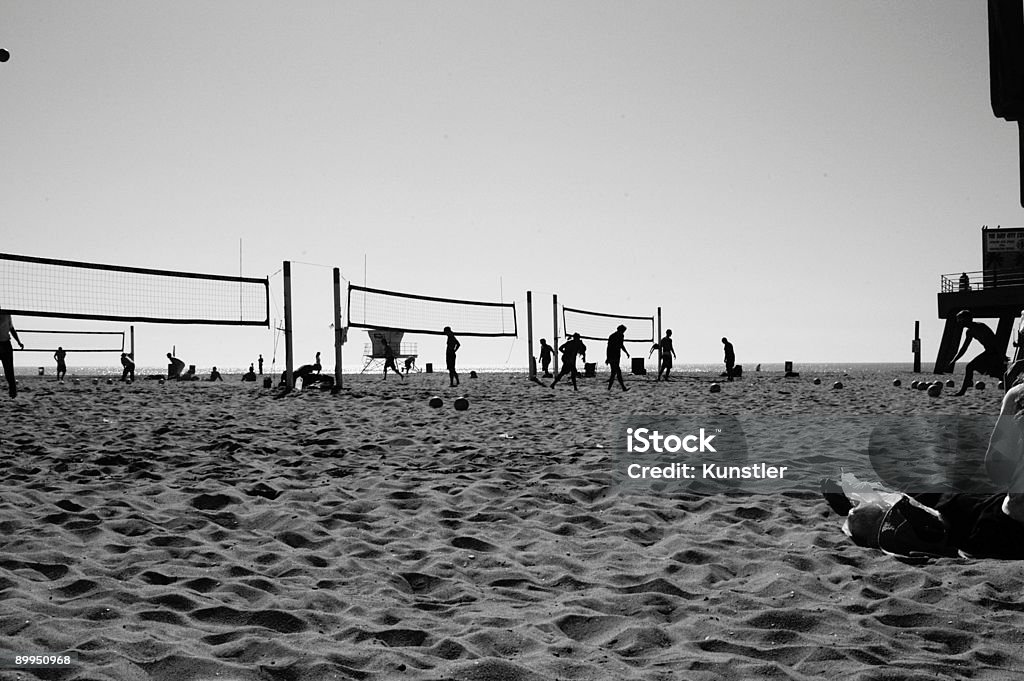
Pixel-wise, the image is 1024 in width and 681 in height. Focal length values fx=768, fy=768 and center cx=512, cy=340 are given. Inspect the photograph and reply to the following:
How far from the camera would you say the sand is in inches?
95.7

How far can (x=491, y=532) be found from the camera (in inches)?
160

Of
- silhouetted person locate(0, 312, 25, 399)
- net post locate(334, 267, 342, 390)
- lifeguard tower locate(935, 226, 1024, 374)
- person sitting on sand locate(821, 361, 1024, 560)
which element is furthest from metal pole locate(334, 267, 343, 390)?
lifeguard tower locate(935, 226, 1024, 374)

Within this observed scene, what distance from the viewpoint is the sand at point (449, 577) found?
2.43 metres

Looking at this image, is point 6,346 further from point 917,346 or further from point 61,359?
point 917,346

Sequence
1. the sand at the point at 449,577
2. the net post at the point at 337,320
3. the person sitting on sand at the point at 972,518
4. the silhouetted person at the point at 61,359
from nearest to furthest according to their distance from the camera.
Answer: the sand at the point at 449,577 → the person sitting on sand at the point at 972,518 → the net post at the point at 337,320 → the silhouetted person at the point at 61,359

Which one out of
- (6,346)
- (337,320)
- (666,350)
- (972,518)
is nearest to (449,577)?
(972,518)

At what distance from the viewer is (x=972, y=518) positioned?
355 cm

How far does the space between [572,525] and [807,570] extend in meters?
1.28

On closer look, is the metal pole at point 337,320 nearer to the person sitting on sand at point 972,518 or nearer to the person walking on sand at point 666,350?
the person walking on sand at point 666,350

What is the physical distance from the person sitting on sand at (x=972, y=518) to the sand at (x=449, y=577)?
0.13m

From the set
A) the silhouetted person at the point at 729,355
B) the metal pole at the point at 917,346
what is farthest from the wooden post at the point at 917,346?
the silhouetted person at the point at 729,355

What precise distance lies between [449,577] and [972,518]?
7.94ft

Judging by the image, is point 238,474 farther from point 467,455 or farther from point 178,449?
point 467,455

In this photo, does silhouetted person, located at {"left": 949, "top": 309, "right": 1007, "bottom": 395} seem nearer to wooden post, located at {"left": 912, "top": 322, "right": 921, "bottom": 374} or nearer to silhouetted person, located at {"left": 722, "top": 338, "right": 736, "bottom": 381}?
silhouetted person, located at {"left": 722, "top": 338, "right": 736, "bottom": 381}
